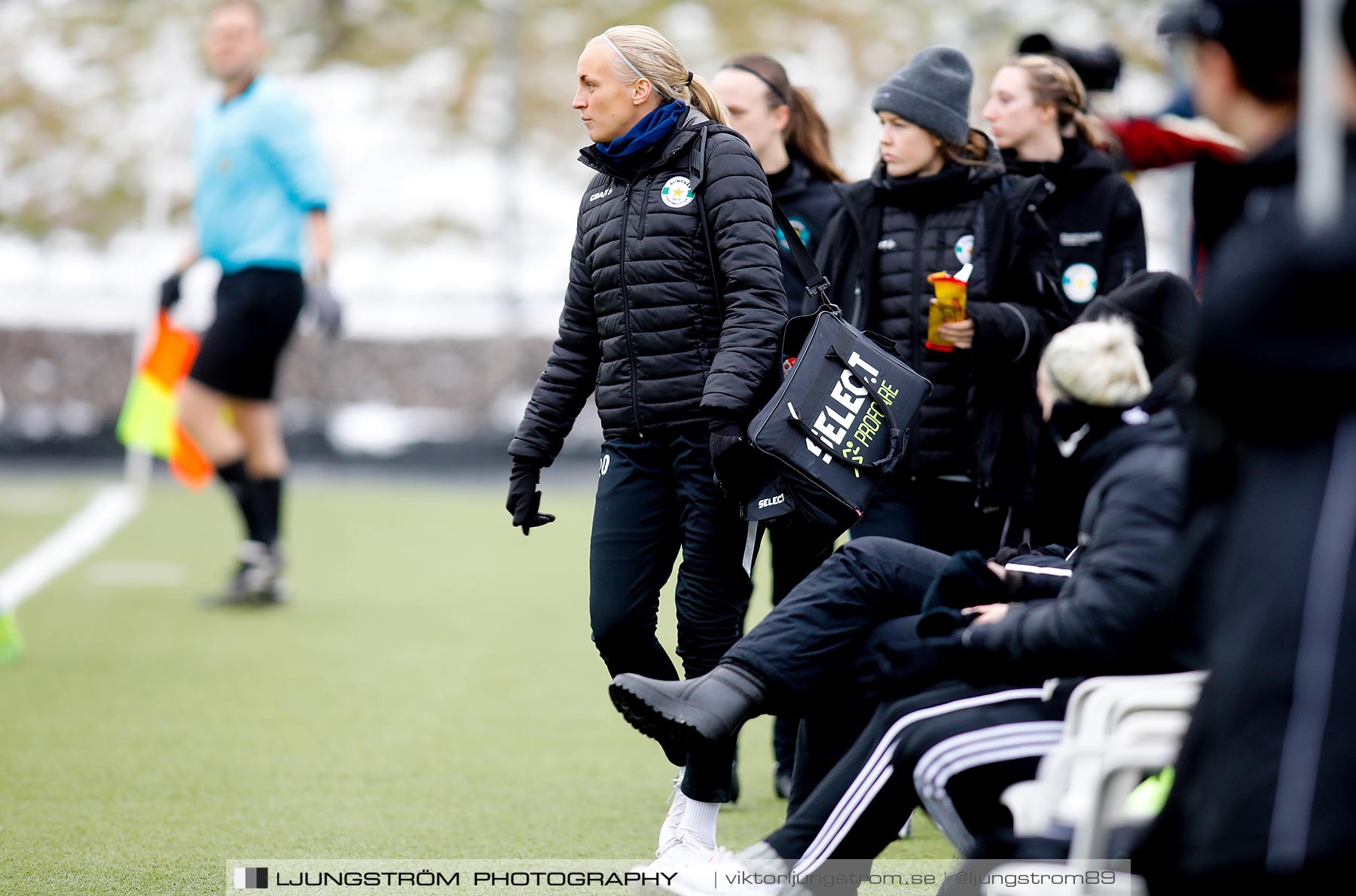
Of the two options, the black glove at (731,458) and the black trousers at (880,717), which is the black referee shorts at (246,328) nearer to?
the black glove at (731,458)

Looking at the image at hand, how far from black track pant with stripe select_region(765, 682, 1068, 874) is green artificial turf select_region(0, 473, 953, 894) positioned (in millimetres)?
1101

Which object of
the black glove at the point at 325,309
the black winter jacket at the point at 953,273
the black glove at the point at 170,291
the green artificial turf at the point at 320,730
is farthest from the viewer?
the black glove at the point at 170,291

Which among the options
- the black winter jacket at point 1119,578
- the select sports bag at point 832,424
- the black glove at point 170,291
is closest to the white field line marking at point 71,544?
the black glove at point 170,291

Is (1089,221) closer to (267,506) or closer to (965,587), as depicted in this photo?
(965,587)

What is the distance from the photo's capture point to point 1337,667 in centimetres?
202

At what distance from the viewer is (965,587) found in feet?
10.9

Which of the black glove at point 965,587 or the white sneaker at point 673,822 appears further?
the white sneaker at point 673,822

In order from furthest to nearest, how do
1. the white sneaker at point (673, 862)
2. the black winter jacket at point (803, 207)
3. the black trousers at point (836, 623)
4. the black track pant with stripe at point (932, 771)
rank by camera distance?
the black winter jacket at point (803, 207) → the white sneaker at point (673, 862) → the black trousers at point (836, 623) → the black track pant with stripe at point (932, 771)

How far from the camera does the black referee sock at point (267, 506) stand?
818cm

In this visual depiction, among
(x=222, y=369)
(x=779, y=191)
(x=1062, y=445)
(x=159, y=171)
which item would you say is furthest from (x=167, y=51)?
(x=1062, y=445)

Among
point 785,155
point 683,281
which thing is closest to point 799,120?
point 785,155

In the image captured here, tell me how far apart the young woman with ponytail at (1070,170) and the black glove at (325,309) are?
3910mm

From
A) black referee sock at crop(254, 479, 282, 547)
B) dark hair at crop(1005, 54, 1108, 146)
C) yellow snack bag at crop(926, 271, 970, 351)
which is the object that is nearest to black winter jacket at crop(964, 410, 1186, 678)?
yellow snack bag at crop(926, 271, 970, 351)

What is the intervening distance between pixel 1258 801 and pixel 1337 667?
186mm
